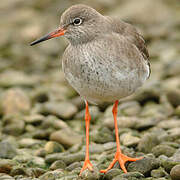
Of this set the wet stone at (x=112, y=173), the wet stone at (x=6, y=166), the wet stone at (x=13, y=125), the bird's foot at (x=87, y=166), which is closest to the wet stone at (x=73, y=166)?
the bird's foot at (x=87, y=166)

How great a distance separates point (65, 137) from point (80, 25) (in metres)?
2.49

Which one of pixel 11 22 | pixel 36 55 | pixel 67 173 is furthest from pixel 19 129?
pixel 11 22

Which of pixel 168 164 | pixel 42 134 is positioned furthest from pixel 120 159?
pixel 42 134

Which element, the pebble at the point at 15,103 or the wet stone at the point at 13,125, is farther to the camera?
the pebble at the point at 15,103

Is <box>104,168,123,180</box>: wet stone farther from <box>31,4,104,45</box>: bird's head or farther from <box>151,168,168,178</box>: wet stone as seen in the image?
<box>31,4,104,45</box>: bird's head

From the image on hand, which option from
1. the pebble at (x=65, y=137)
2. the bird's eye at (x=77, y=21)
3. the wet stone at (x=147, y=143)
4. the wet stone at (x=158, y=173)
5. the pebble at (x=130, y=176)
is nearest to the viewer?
the pebble at (x=130, y=176)

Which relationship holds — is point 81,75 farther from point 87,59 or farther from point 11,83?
point 11,83

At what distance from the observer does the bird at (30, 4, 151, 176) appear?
6.90 meters

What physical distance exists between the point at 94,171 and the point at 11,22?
11.3 meters

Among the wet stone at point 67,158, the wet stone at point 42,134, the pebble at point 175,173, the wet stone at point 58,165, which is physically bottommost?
the pebble at point 175,173

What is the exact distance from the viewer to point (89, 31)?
7.22m

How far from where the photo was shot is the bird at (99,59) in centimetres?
690

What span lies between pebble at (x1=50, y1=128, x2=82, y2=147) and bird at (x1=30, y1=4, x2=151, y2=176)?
3.24 feet

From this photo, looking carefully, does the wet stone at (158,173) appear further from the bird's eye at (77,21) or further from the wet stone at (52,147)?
the bird's eye at (77,21)
